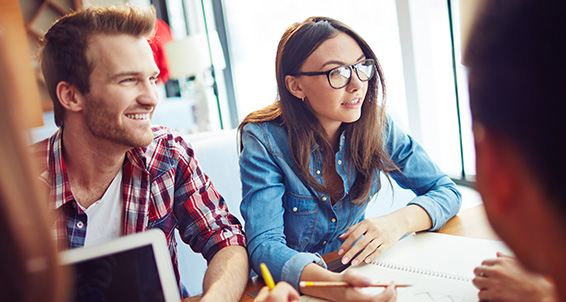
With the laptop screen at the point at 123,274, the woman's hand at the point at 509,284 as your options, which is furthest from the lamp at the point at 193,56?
the woman's hand at the point at 509,284

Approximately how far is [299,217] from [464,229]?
460mm

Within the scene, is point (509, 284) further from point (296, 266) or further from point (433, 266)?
point (296, 266)

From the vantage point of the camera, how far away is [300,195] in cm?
128

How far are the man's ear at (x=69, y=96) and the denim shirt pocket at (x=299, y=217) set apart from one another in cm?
63

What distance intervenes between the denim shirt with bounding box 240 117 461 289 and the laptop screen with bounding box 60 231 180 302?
1.17 ft

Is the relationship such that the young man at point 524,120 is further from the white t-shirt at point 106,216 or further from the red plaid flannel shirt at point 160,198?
the white t-shirt at point 106,216

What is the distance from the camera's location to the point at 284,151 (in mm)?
1313

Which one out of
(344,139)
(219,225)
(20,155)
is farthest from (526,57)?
(344,139)

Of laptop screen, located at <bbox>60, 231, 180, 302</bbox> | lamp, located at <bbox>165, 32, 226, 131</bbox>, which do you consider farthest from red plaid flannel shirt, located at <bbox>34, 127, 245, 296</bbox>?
lamp, located at <bbox>165, 32, 226, 131</bbox>

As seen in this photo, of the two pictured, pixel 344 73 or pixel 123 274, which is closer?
pixel 123 274

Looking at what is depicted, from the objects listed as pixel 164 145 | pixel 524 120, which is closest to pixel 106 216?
pixel 164 145

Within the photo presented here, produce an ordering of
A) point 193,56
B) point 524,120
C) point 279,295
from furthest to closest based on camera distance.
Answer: point 193,56 < point 279,295 < point 524,120

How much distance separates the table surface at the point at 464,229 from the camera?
100 cm

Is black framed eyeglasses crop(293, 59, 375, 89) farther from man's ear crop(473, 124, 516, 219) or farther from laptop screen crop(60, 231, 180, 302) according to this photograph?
man's ear crop(473, 124, 516, 219)
